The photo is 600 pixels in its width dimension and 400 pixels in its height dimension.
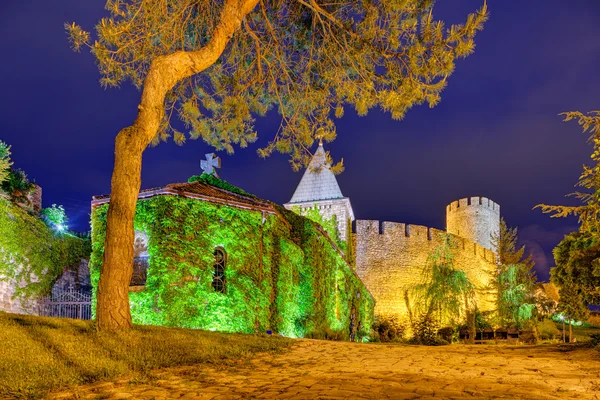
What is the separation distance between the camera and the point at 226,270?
13656 millimetres

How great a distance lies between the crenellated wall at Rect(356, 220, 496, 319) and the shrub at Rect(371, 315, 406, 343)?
26.5 inches

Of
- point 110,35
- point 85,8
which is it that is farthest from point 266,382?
point 85,8

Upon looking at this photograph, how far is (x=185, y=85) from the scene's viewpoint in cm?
1259

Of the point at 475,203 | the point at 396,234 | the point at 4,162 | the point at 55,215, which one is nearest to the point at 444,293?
the point at 396,234

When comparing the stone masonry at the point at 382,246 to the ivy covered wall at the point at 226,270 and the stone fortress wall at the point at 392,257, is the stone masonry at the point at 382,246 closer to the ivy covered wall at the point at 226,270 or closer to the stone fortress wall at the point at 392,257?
the stone fortress wall at the point at 392,257

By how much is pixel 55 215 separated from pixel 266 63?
9526mm

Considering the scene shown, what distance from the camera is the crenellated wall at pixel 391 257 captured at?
28.3 metres

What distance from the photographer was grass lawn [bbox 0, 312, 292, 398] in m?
5.14

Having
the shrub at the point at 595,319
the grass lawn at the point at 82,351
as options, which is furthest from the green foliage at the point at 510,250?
the grass lawn at the point at 82,351

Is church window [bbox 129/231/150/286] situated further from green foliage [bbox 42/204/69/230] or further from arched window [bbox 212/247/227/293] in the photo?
green foliage [bbox 42/204/69/230]

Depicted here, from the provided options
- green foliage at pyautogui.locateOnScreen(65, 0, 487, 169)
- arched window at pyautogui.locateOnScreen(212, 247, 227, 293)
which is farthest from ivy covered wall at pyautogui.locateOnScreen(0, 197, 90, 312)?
green foliage at pyautogui.locateOnScreen(65, 0, 487, 169)

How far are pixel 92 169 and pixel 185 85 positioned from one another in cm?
6329

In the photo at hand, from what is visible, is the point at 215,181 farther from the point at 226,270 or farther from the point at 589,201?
the point at 589,201

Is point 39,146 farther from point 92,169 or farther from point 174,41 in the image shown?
point 174,41
